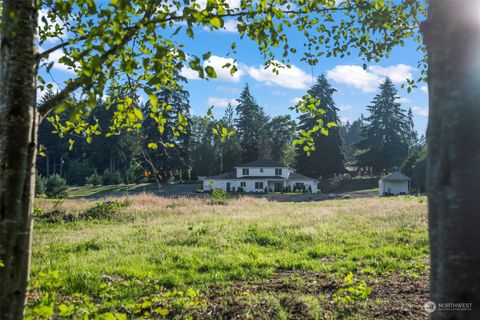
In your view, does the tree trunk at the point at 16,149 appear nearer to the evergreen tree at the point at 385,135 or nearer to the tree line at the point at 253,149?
the tree line at the point at 253,149

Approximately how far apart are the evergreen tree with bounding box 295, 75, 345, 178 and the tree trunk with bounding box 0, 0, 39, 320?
6133 centimetres

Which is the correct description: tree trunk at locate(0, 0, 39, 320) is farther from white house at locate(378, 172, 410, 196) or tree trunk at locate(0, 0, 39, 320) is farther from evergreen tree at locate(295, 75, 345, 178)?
evergreen tree at locate(295, 75, 345, 178)

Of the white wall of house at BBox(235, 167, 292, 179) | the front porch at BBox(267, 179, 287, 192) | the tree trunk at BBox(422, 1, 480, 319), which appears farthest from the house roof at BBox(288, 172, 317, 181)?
the tree trunk at BBox(422, 1, 480, 319)

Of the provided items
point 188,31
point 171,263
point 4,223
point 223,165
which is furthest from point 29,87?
point 223,165

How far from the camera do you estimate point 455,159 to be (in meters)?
2.04

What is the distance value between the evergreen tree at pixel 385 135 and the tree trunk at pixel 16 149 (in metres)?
68.4

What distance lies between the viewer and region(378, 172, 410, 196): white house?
174 feet

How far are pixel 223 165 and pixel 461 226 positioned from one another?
7033cm

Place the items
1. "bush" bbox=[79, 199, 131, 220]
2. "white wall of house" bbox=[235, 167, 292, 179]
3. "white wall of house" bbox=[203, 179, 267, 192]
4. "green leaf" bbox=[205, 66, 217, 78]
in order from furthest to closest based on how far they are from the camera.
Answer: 1. "white wall of house" bbox=[235, 167, 292, 179]
2. "white wall of house" bbox=[203, 179, 267, 192]
3. "bush" bbox=[79, 199, 131, 220]
4. "green leaf" bbox=[205, 66, 217, 78]

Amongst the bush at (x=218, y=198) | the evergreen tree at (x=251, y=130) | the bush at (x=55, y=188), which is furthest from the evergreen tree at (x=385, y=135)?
the bush at (x=55, y=188)

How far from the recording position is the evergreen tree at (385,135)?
66.2m

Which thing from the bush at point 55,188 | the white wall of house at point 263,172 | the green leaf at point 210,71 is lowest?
the bush at point 55,188

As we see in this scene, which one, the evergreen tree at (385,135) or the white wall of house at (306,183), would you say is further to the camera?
the evergreen tree at (385,135)

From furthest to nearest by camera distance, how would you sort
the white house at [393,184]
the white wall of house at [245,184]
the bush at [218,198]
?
the white wall of house at [245,184] → the white house at [393,184] → the bush at [218,198]
